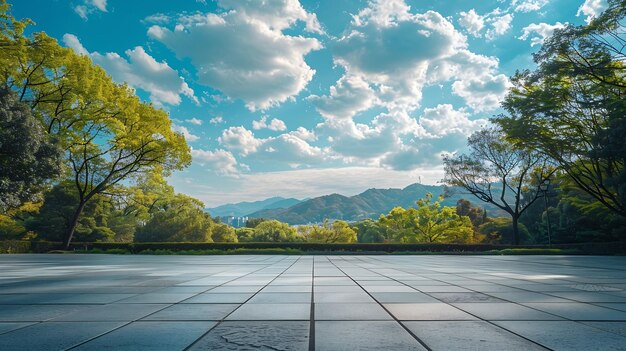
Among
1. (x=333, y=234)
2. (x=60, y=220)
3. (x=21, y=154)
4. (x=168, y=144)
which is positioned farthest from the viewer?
(x=333, y=234)

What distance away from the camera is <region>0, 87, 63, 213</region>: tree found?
749 inches

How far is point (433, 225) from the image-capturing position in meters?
40.9

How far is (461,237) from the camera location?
134 feet

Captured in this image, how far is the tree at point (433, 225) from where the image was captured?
A: 40.1 metres

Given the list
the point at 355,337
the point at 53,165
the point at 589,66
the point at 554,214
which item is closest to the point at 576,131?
the point at 589,66

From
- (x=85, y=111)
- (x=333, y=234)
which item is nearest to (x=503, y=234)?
(x=333, y=234)

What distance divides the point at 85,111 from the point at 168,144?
6.26 metres

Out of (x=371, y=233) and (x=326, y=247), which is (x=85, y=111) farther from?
(x=371, y=233)

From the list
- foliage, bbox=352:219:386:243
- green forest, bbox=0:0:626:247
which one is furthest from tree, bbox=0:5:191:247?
foliage, bbox=352:219:386:243

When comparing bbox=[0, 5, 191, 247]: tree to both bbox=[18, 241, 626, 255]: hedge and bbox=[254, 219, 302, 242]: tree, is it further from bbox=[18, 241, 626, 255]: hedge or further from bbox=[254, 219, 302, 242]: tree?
bbox=[254, 219, 302, 242]: tree

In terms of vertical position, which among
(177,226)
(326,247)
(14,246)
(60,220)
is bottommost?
(326,247)

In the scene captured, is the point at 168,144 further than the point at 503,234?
No

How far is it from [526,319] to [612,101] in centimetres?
2449

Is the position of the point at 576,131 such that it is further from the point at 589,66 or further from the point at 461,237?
the point at 461,237
